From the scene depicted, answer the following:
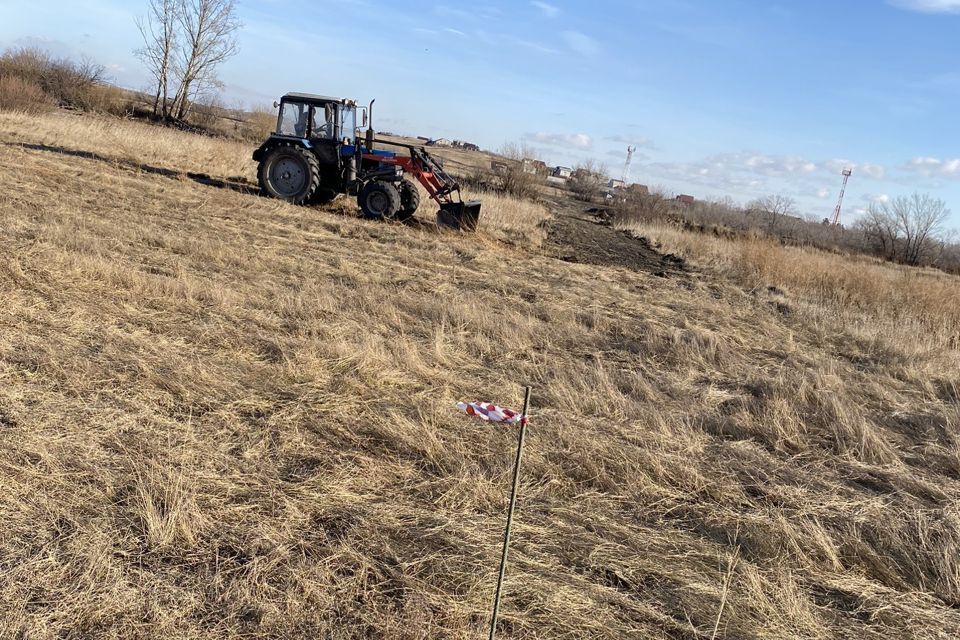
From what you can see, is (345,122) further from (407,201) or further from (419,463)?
(419,463)

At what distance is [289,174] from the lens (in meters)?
14.0

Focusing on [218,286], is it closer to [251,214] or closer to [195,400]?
[195,400]

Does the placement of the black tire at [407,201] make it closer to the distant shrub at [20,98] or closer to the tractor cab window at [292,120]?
the tractor cab window at [292,120]

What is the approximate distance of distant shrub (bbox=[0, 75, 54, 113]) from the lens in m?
22.7

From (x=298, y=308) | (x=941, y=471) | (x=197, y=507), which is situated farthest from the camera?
(x=298, y=308)

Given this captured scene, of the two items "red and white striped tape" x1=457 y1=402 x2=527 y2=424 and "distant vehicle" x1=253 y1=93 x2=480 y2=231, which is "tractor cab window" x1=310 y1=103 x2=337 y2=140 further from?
"red and white striped tape" x1=457 y1=402 x2=527 y2=424

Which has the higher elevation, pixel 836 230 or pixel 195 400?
pixel 836 230

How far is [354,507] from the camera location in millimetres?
3203

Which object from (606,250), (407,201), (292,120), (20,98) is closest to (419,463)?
(407,201)

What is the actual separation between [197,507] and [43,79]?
3478cm

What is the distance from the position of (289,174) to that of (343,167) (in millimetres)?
1244

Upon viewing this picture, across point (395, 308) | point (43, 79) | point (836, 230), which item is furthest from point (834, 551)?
point (836, 230)

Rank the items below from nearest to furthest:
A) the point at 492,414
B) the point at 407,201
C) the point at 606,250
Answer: the point at 492,414, the point at 407,201, the point at 606,250

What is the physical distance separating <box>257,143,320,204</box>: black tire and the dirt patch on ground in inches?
215
